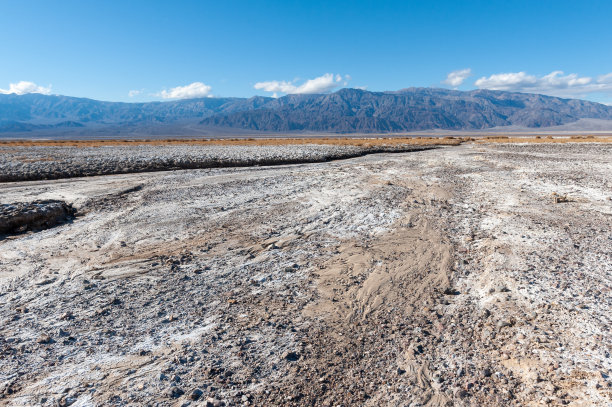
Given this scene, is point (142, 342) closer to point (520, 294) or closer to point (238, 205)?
point (520, 294)

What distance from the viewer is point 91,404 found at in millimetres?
3457

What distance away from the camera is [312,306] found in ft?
17.0

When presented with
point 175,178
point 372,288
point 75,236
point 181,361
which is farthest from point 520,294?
point 175,178

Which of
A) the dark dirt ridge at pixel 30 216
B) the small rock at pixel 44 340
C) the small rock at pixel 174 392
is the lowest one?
the small rock at pixel 174 392

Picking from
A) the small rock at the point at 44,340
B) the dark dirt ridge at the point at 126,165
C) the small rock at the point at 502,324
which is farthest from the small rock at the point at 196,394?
the dark dirt ridge at the point at 126,165

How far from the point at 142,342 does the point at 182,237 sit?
3.98 meters

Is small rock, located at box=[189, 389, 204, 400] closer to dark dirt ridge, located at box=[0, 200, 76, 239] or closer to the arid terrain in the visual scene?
the arid terrain

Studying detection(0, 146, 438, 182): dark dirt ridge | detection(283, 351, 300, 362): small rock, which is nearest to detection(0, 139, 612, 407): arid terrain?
detection(283, 351, 300, 362): small rock

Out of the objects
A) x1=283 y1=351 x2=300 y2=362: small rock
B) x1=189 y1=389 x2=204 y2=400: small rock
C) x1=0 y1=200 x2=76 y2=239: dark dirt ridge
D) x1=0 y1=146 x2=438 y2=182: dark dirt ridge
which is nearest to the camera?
x1=189 y1=389 x2=204 y2=400: small rock

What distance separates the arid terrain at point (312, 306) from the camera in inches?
143

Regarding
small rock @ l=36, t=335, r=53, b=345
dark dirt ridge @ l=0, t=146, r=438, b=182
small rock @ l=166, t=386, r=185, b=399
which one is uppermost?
dark dirt ridge @ l=0, t=146, r=438, b=182

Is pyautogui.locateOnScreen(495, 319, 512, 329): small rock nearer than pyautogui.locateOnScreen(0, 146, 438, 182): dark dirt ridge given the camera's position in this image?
Yes

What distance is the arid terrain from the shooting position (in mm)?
3641

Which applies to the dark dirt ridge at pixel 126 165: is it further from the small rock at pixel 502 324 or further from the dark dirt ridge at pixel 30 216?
the small rock at pixel 502 324
